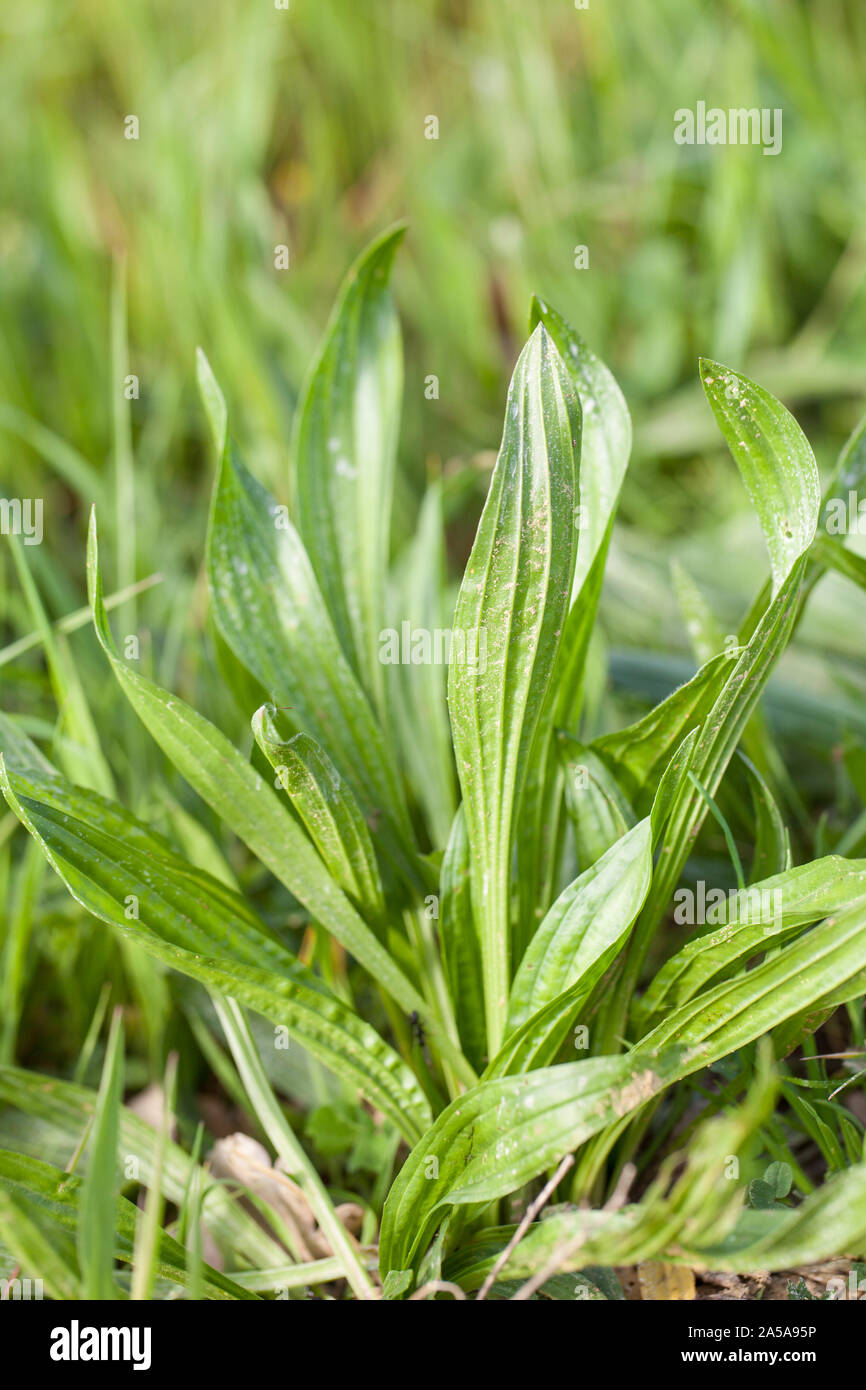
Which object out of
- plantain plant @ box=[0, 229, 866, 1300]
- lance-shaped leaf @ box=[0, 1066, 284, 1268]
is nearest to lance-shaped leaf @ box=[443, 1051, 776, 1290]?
plantain plant @ box=[0, 229, 866, 1300]

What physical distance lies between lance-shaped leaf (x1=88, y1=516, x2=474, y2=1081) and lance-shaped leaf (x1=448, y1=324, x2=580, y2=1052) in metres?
0.09

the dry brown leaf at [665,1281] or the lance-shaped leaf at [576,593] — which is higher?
the lance-shaped leaf at [576,593]

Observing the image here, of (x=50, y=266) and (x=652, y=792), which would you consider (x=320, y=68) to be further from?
(x=652, y=792)

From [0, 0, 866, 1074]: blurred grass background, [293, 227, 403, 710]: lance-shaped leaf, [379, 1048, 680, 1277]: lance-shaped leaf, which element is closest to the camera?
[379, 1048, 680, 1277]: lance-shaped leaf

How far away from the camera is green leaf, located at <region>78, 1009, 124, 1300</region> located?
72 cm

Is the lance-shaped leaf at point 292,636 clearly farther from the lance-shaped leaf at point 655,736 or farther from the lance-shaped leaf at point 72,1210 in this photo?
the lance-shaped leaf at point 72,1210

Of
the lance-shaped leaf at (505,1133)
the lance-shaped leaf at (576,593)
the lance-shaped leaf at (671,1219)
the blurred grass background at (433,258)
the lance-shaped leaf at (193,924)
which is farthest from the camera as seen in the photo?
the blurred grass background at (433,258)

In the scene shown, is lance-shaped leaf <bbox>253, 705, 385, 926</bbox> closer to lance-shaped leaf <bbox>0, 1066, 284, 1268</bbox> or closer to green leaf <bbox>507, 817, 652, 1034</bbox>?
green leaf <bbox>507, 817, 652, 1034</bbox>

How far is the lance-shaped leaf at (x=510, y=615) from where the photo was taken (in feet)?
2.72

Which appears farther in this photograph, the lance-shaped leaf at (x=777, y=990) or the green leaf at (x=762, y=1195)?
the green leaf at (x=762, y=1195)

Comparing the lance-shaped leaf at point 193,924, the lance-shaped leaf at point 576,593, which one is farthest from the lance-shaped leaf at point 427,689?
the lance-shaped leaf at point 193,924

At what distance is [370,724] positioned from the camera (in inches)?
42.7

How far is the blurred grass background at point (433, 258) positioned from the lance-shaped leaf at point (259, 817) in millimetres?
504

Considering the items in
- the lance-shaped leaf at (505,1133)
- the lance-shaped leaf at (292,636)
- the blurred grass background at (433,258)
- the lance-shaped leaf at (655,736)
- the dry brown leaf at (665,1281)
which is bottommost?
the dry brown leaf at (665,1281)
